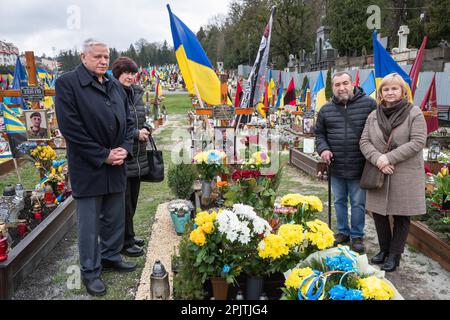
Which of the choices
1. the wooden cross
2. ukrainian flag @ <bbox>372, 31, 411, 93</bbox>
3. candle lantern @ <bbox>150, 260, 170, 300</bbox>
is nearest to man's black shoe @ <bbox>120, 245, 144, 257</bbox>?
candle lantern @ <bbox>150, 260, 170, 300</bbox>

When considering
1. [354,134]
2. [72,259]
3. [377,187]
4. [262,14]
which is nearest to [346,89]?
[354,134]

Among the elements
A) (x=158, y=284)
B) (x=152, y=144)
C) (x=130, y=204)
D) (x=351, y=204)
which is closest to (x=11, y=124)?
(x=152, y=144)

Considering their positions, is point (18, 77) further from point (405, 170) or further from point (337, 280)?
point (337, 280)

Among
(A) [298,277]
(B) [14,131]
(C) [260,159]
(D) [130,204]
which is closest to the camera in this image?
(A) [298,277]

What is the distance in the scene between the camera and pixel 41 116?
20.5 ft

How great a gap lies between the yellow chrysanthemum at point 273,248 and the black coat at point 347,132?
1599mm

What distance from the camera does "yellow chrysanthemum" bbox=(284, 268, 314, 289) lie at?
6.86 ft

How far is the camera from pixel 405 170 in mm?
3256

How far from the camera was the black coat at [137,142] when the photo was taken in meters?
3.59

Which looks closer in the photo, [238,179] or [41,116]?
[238,179]

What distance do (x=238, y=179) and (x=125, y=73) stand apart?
1521mm

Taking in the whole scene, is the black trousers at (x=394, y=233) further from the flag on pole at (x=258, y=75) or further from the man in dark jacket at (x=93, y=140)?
the flag on pole at (x=258, y=75)

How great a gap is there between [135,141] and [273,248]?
179 cm
